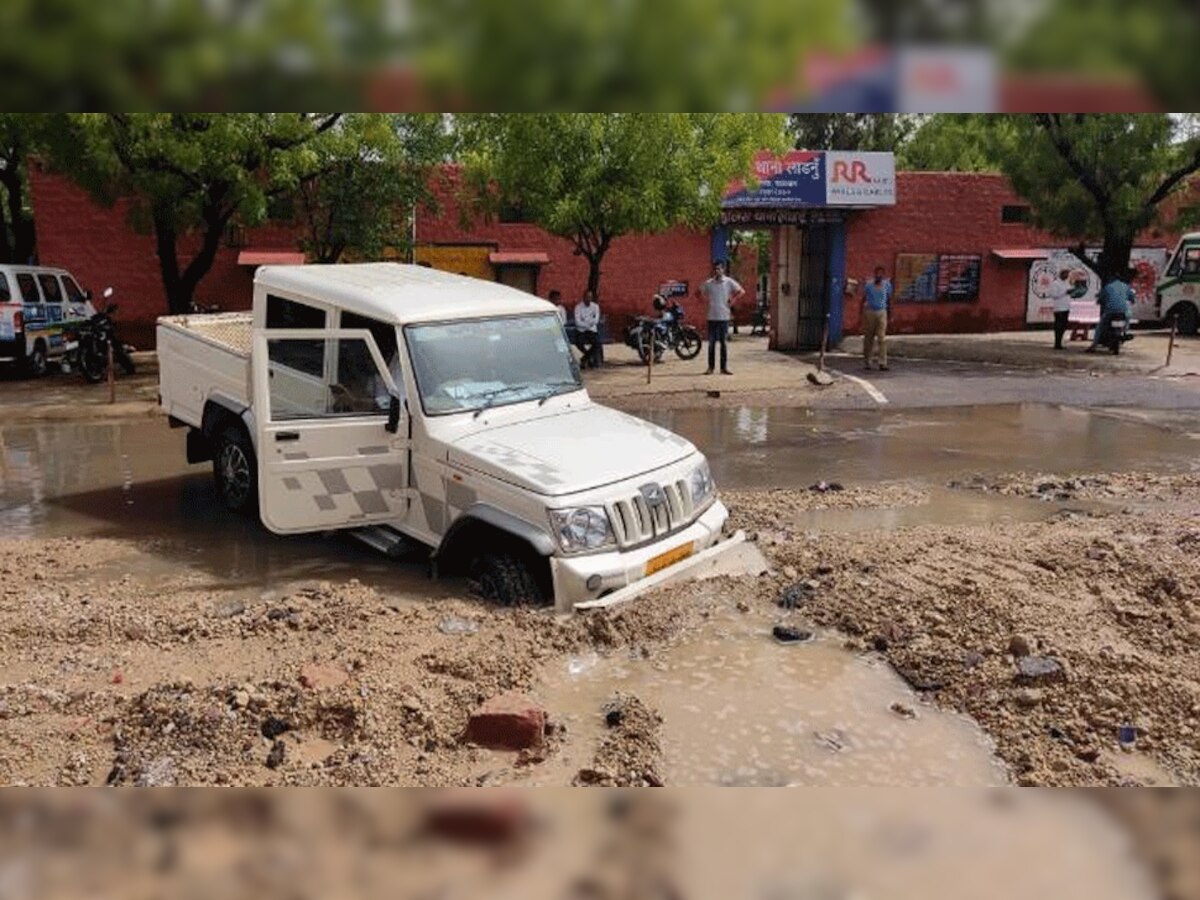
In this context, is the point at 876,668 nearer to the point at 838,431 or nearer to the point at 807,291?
the point at 838,431

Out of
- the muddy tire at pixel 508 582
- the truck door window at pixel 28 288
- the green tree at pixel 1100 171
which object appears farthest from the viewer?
the green tree at pixel 1100 171

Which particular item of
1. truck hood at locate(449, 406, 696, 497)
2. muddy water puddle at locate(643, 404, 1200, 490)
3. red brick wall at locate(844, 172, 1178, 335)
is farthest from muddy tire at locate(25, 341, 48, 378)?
red brick wall at locate(844, 172, 1178, 335)

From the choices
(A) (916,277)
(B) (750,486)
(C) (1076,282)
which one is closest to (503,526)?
(B) (750,486)

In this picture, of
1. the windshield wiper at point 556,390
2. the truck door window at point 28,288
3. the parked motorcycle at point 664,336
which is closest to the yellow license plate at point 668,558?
the windshield wiper at point 556,390

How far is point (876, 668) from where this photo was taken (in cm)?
561

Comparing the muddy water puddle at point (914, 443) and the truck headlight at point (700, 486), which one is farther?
the muddy water puddle at point (914, 443)

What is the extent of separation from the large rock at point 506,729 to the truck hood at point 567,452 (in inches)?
58.8

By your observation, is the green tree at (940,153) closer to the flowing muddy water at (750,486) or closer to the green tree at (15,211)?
the flowing muddy water at (750,486)

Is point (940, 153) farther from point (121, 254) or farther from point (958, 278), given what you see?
point (121, 254)

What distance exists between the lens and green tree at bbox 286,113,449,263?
1812 centimetres

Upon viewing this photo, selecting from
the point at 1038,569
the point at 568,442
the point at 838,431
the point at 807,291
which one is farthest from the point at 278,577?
the point at 807,291

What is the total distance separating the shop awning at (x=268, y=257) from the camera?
69.4ft

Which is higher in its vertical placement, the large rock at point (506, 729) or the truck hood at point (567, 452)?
the truck hood at point (567, 452)

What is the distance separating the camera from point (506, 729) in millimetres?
4730
